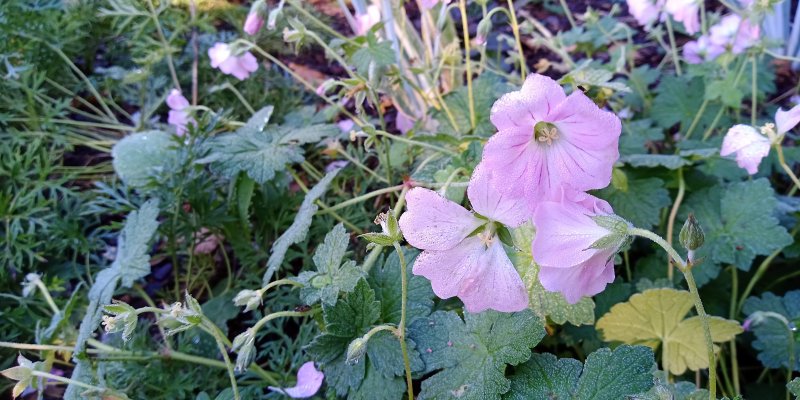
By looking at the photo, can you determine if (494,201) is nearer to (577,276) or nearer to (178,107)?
(577,276)

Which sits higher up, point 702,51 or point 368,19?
point 368,19

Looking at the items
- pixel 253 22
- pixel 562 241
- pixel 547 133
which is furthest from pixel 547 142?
pixel 253 22

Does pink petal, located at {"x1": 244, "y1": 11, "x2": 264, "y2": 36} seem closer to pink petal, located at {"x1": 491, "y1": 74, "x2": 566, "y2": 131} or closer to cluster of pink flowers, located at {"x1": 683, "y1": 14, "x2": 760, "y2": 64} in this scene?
pink petal, located at {"x1": 491, "y1": 74, "x2": 566, "y2": 131}

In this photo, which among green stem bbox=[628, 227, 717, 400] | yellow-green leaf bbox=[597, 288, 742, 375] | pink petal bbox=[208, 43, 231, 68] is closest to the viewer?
green stem bbox=[628, 227, 717, 400]

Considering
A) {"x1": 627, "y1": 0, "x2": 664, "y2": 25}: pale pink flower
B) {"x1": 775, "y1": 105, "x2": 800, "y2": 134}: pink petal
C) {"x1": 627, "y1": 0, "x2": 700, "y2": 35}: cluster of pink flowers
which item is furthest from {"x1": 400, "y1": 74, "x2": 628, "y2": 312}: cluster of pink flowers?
{"x1": 627, "y1": 0, "x2": 664, "y2": 25}: pale pink flower

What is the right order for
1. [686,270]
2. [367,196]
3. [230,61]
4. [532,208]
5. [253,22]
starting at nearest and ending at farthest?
[686,270] < [532,208] < [367,196] < [253,22] < [230,61]

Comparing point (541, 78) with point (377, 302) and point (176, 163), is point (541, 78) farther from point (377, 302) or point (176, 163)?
point (176, 163)
